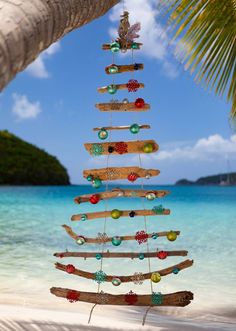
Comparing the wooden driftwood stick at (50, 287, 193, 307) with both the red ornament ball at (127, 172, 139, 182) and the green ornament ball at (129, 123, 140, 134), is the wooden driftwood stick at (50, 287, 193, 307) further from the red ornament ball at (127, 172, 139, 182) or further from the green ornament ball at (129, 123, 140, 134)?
the green ornament ball at (129, 123, 140, 134)

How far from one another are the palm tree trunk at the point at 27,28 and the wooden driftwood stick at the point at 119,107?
1.29m

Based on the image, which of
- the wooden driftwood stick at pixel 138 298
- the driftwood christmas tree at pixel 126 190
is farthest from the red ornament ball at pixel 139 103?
the wooden driftwood stick at pixel 138 298

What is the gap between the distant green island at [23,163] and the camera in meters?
56.5

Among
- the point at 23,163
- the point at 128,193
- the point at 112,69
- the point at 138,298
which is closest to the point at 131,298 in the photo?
the point at 138,298

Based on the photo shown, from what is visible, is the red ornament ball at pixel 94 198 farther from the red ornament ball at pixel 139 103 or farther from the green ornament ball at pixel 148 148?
the red ornament ball at pixel 139 103

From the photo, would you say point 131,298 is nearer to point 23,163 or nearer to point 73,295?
point 73,295

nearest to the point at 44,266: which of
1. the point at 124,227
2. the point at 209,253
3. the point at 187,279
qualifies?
the point at 187,279

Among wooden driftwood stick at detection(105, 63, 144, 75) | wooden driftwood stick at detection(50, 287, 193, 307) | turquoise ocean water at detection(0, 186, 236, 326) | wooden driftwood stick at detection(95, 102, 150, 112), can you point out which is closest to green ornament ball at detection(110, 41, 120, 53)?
wooden driftwood stick at detection(105, 63, 144, 75)

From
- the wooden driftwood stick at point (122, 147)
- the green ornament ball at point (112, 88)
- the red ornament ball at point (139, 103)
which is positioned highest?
the green ornament ball at point (112, 88)

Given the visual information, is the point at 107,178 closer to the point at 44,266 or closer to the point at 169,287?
the point at 169,287

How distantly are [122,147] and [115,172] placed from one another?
196 millimetres

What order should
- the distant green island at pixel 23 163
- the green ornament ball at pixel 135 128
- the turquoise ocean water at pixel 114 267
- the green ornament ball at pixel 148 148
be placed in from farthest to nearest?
1. the distant green island at pixel 23 163
2. the turquoise ocean water at pixel 114 267
3. the green ornament ball at pixel 135 128
4. the green ornament ball at pixel 148 148

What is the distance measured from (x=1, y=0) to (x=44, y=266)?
25.3ft

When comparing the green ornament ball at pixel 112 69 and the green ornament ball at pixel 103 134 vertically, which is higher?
the green ornament ball at pixel 112 69
